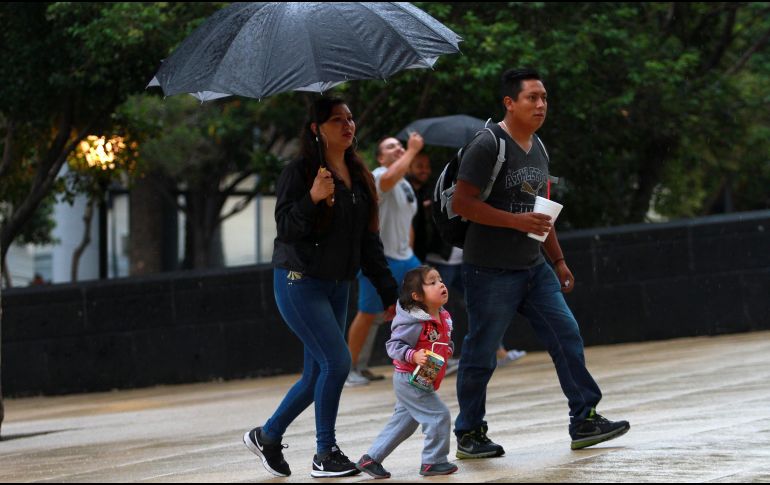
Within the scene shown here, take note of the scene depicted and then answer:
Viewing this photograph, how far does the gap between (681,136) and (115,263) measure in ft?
67.4

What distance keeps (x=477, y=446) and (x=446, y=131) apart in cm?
628

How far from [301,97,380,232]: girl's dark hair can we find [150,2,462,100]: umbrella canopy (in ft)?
0.42

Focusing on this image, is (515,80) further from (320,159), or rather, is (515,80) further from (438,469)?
(438,469)

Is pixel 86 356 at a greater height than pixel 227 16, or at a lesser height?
lesser

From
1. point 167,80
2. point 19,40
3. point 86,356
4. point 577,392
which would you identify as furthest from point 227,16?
point 19,40

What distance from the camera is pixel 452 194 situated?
692cm

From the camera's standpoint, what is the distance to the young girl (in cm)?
641

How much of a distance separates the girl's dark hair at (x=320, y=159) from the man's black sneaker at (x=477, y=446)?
1085 mm

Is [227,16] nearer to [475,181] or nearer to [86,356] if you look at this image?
[475,181]

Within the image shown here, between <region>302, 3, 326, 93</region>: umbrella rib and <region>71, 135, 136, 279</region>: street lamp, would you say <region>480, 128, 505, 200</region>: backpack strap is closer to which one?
<region>302, 3, 326, 93</region>: umbrella rib

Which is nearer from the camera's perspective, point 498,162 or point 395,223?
point 498,162

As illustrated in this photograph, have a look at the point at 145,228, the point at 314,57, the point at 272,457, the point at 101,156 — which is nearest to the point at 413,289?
the point at 272,457

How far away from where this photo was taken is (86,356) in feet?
49.2

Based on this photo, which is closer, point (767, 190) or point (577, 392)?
point (577, 392)
